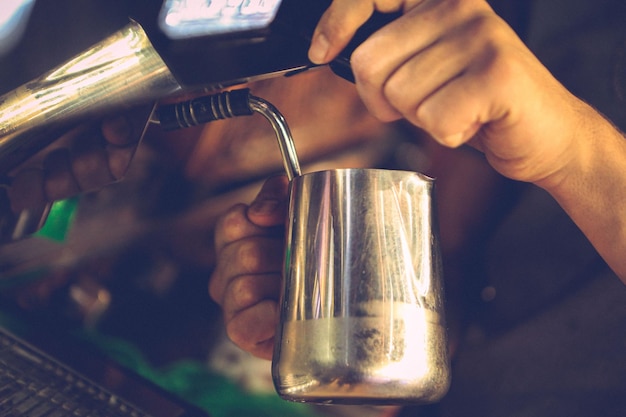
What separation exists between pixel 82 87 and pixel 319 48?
0.69ft

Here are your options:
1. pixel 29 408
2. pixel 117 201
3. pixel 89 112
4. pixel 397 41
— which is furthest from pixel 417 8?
pixel 117 201

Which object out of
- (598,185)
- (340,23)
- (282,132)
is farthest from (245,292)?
(598,185)

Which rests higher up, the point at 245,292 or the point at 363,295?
the point at 363,295

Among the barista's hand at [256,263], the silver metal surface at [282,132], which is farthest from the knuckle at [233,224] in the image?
the silver metal surface at [282,132]

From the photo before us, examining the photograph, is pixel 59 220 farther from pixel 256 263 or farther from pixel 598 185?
pixel 598 185

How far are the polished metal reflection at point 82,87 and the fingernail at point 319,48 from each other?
14 cm

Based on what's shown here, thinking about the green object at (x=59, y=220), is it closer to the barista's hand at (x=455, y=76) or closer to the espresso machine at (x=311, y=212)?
the espresso machine at (x=311, y=212)

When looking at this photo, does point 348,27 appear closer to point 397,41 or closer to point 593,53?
point 397,41

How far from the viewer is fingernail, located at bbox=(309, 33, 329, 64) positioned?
1.53ft

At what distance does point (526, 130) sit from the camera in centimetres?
50

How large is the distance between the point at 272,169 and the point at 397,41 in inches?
25.4

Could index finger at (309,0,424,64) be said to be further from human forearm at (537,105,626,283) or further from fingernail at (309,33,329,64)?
human forearm at (537,105,626,283)

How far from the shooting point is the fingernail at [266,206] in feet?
1.89

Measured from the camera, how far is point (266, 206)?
577 millimetres
